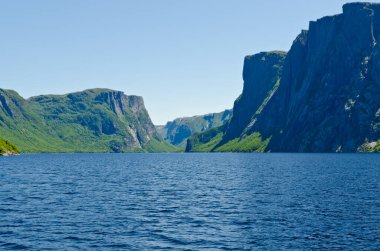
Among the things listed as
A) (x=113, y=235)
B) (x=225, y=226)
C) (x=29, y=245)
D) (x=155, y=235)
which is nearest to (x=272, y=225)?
(x=225, y=226)

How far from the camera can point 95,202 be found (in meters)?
71.1

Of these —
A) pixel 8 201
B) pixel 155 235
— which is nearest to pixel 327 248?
pixel 155 235

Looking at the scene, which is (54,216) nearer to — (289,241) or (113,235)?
(113,235)

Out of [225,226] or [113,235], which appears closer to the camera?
[113,235]

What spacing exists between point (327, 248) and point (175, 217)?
22365mm

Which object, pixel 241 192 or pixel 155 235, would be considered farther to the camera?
pixel 241 192

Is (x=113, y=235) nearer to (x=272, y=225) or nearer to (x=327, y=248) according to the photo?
(x=272, y=225)

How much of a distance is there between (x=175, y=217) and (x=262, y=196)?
85.2 ft

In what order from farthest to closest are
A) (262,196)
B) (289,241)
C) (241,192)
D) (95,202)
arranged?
(241,192), (262,196), (95,202), (289,241)

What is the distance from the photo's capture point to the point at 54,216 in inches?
2258

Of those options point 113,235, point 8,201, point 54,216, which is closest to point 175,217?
point 113,235

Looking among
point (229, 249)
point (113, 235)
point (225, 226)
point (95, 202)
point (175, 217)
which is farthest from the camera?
point (95, 202)

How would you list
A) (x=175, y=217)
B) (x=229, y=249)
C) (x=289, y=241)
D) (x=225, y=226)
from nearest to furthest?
(x=229, y=249) → (x=289, y=241) → (x=225, y=226) → (x=175, y=217)

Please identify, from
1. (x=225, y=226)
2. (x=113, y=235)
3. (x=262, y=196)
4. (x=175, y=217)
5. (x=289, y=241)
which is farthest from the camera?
(x=262, y=196)
